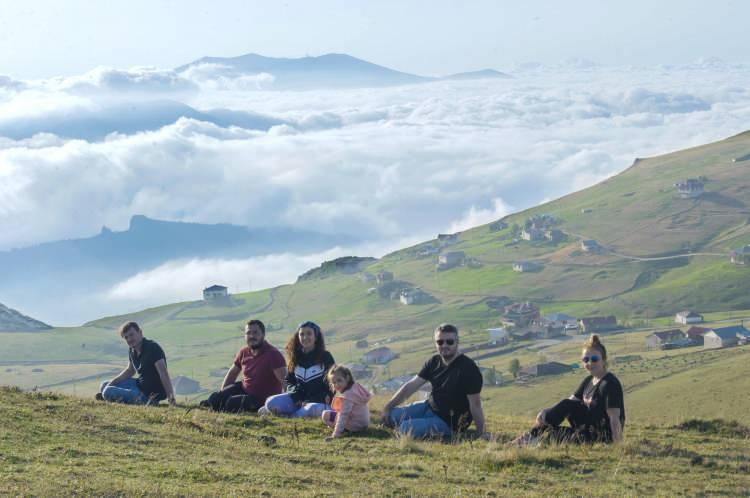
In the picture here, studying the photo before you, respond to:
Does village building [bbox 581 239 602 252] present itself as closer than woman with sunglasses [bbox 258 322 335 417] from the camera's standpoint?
No

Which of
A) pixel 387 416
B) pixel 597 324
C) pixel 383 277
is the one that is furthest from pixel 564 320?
pixel 387 416

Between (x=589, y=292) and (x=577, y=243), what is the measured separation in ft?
92.7

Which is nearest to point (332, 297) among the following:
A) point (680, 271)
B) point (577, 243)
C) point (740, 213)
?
point (577, 243)

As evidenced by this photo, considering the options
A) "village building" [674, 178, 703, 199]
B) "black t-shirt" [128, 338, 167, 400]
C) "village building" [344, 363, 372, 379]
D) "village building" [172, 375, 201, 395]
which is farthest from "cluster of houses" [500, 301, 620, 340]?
"black t-shirt" [128, 338, 167, 400]

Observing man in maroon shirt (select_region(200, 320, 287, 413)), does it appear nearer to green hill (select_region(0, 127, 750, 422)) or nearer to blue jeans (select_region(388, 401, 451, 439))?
blue jeans (select_region(388, 401, 451, 439))

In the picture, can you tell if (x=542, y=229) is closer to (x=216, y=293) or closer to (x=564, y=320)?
(x=216, y=293)

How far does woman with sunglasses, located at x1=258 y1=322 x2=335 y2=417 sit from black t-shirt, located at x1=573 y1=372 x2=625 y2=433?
4117 millimetres

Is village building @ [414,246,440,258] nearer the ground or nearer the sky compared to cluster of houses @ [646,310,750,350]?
nearer the sky

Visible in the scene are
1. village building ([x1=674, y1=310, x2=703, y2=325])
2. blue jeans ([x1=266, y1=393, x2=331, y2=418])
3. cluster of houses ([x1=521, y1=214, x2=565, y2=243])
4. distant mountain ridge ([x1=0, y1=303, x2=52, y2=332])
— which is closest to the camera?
blue jeans ([x1=266, y1=393, x2=331, y2=418])

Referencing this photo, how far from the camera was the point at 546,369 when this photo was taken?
7681 centimetres

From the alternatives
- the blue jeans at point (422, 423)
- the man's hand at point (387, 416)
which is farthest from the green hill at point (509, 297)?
the blue jeans at point (422, 423)

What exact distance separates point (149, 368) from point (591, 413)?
7497 mm

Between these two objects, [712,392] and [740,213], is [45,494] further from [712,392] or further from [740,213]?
[740,213]

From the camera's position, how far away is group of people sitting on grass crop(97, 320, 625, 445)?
12.6m
